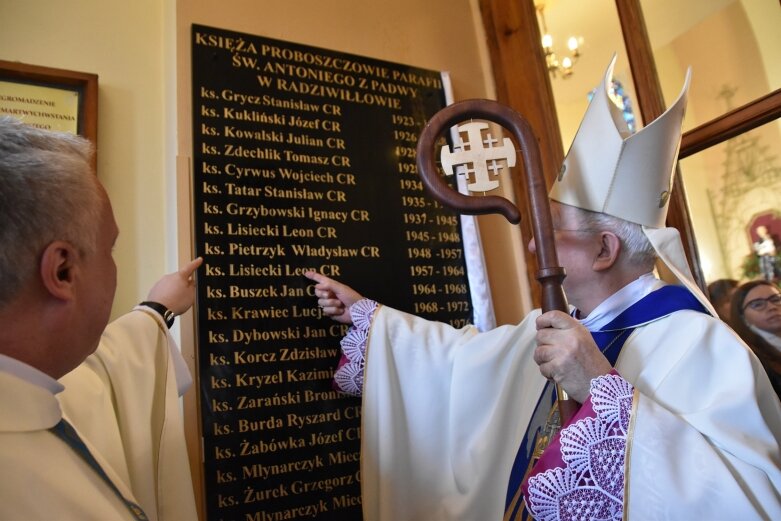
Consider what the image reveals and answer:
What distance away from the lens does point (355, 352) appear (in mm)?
1942

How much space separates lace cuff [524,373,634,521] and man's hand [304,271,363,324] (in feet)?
3.00

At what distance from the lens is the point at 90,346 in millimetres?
1125

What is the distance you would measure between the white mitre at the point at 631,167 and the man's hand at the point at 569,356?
16.7 inches

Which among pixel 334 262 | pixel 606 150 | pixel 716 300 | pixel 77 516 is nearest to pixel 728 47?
pixel 606 150

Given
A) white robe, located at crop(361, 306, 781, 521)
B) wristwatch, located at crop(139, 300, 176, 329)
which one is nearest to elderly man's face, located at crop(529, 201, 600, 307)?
white robe, located at crop(361, 306, 781, 521)

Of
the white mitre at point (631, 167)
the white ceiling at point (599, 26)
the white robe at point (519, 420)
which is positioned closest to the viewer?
the white robe at point (519, 420)

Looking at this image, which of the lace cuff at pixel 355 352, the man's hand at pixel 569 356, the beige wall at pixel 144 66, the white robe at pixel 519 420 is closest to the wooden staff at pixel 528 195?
the man's hand at pixel 569 356

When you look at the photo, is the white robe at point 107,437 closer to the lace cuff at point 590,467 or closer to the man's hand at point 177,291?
the man's hand at point 177,291

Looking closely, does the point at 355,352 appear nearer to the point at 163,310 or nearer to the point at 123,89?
the point at 163,310

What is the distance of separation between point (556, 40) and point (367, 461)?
2.08 metres

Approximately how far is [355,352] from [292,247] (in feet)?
1.46

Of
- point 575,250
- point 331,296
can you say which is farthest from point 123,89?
point 575,250

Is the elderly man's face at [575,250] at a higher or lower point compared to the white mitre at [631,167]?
lower

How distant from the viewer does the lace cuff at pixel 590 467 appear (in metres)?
1.24
